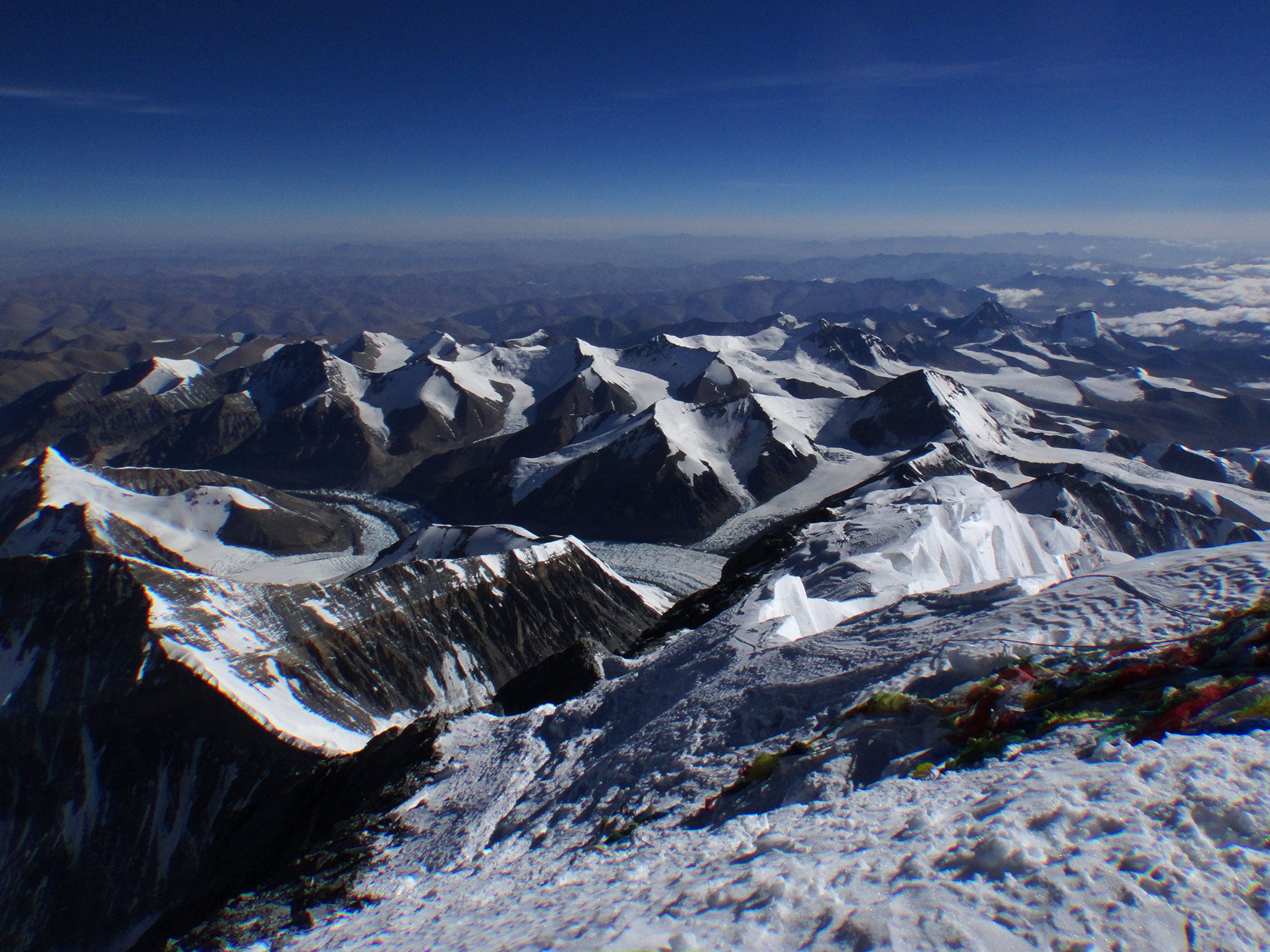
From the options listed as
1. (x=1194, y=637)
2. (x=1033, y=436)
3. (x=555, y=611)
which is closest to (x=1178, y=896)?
(x=1194, y=637)

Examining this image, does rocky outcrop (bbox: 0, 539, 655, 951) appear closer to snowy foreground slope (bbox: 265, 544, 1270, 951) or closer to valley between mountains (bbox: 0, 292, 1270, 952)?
valley between mountains (bbox: 0, 292, 1270, 952)

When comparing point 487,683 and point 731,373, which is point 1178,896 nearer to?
point 487,683

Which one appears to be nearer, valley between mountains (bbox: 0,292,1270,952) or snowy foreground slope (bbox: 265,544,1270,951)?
snowy foreground slope (bbox: 265,544,1270,951)

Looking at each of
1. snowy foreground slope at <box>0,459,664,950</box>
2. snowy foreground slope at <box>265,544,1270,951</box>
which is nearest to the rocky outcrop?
snowy foreground slope at <box>0,459,664,950</box>

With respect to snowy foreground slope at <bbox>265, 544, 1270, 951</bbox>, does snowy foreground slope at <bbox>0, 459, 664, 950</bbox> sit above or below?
below

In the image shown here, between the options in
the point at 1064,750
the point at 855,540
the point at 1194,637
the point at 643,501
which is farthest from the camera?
the point at 643,501

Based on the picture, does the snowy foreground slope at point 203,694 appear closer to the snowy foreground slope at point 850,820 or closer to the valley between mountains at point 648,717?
the valley between mountains at point 648,717
